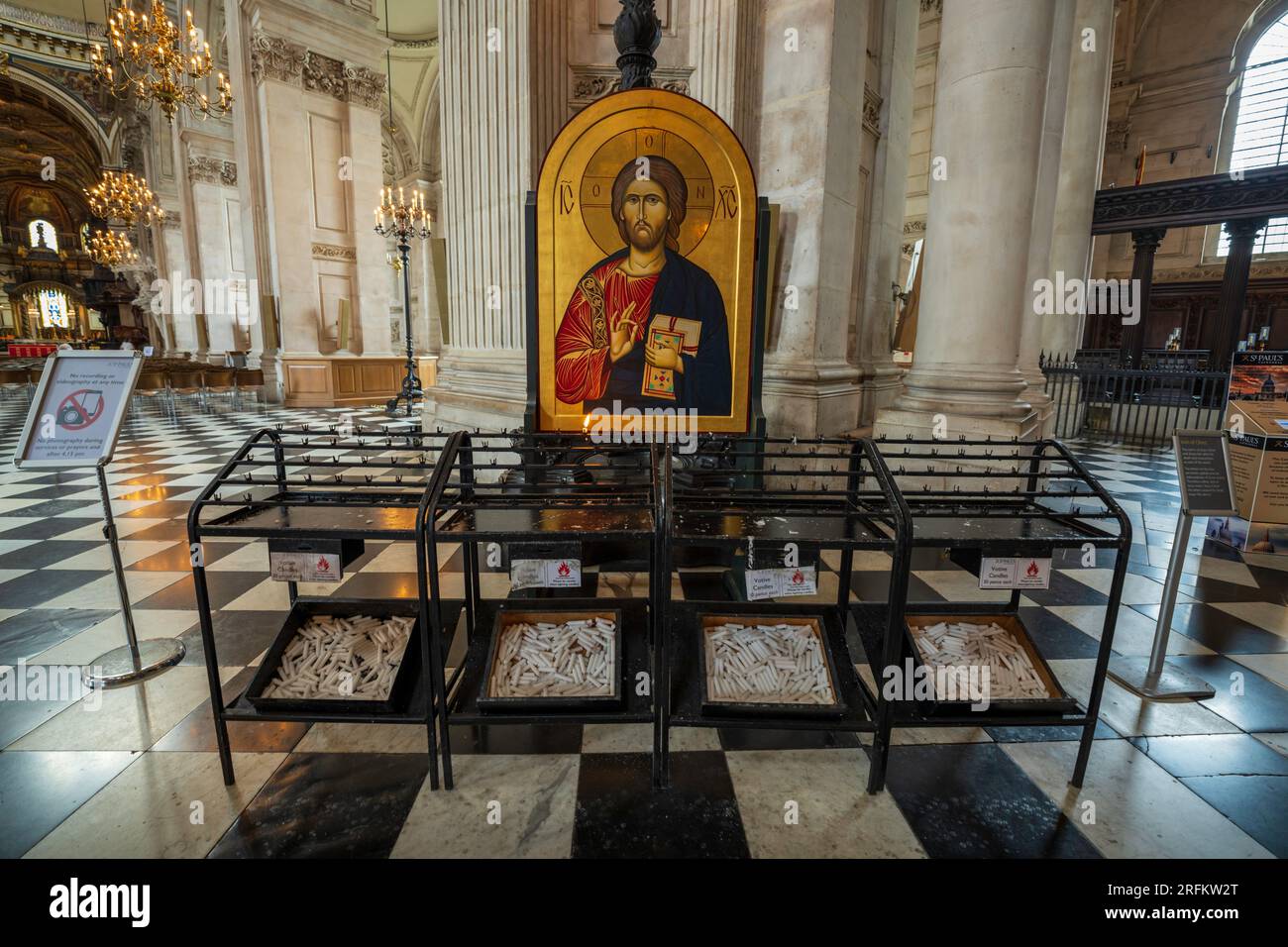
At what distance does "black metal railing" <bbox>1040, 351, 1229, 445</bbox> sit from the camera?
984 centimetres

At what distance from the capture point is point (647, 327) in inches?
147

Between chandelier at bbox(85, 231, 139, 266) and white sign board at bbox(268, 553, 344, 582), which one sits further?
chandelier at bbox(85, 231, 139, 266)

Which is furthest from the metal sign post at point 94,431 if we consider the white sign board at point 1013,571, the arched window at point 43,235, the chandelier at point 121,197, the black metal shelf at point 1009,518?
the arched window at point 43,235

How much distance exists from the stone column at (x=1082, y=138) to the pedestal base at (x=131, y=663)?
1217 cm

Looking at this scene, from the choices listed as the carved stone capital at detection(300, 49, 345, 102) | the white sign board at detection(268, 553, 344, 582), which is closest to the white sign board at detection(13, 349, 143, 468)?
the white sign board at detection(268, 553, 344, 582)

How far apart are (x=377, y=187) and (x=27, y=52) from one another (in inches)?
966

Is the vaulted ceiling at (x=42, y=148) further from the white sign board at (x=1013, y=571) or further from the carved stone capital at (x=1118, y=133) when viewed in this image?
the carved stone capital at (x=1118, y=133)

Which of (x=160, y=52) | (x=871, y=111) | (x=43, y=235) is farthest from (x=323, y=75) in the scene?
(x=43, y=235)

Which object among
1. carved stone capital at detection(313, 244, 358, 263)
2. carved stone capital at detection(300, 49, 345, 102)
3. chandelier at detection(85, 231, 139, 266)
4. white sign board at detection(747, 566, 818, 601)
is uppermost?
carved stone capital at detection(300, 49, 345, 102)

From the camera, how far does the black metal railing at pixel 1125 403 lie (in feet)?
32.3

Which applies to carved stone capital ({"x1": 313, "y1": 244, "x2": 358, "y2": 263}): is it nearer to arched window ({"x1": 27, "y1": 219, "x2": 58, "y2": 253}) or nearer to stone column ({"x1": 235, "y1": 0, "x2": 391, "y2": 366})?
stone column ({"x1": 235, "y1": 0, "x2": 391, "y2": 366})
